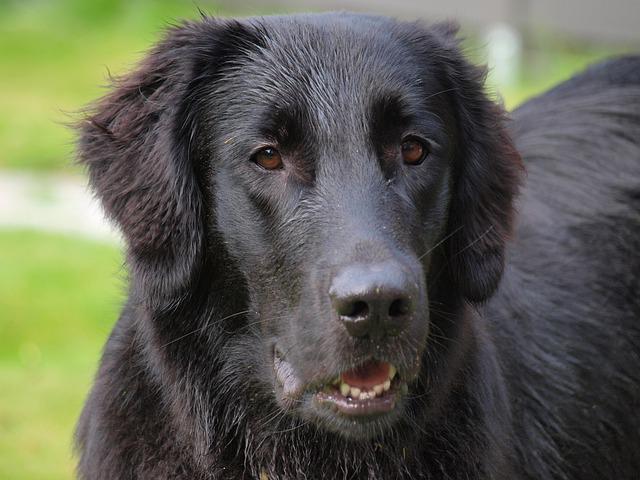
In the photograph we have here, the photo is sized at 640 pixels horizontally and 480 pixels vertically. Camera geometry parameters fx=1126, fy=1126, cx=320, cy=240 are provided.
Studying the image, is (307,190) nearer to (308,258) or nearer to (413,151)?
(308,258)

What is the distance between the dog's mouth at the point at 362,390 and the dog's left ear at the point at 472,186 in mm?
632

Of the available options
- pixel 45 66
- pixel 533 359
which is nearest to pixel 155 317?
pixel 533 359

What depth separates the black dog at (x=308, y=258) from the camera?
3.61 meters

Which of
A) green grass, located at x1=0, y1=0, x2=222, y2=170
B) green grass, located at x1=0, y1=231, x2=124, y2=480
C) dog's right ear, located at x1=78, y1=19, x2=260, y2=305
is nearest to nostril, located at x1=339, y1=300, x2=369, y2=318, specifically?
dog's right ear, located at x1=78, y1=19, x2=260, y2=305

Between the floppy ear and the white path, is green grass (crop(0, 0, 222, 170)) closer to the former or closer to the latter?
the white path

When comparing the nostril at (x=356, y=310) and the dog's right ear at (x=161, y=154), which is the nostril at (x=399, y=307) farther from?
the dog's right ear at (x=161, y=154)

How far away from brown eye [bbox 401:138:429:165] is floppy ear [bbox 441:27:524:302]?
26 cm

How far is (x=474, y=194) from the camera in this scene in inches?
163

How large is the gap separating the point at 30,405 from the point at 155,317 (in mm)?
3230

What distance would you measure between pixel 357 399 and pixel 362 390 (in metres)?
0.04

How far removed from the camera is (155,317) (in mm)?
4051

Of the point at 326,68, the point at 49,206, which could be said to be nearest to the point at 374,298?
the point at 326,68

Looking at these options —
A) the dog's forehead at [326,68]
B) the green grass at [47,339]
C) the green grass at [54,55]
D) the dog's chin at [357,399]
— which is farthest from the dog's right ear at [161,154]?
the green grass at [54,55]

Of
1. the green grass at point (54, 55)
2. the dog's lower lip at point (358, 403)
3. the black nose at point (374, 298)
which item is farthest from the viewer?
the green grass at point (54, 55)
